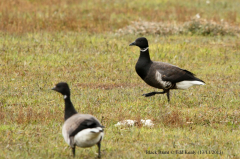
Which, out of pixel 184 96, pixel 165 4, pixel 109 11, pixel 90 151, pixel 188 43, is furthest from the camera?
pixel 165 4

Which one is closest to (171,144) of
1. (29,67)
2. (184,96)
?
(184,96)

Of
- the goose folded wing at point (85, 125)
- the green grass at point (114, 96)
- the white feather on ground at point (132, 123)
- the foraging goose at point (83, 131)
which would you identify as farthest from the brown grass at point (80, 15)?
the goose folded wing at point (85, 125)

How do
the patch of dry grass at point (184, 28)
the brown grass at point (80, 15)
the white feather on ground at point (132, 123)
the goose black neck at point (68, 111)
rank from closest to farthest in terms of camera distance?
1. the goose black neck at point (68, 111)
2. the white feather on ground at point (132, 123)
3. the brown grass at point (80, 15)
4. the patch of dry grass at point (184, 28)

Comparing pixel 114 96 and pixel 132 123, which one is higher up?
pixel 114 96

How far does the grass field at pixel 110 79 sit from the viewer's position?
7.20 metres

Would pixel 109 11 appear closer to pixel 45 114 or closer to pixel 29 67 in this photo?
pixel 29 67

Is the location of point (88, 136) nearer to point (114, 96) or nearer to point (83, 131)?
point (83, 131)

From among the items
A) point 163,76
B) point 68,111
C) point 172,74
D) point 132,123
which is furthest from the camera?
point 172,74

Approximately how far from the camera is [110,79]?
1290 centimetres

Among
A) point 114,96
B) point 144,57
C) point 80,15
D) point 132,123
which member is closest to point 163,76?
point 144,57

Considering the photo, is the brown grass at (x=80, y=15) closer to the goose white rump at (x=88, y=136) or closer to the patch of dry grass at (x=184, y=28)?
the patch of dry grass at (x=184, y=28)

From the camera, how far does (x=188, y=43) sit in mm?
17375

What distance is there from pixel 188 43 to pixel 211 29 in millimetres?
2950

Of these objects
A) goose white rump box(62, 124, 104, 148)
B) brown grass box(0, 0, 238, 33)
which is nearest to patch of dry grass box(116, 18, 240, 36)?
brown grass box(0, 0, 238, 33)
